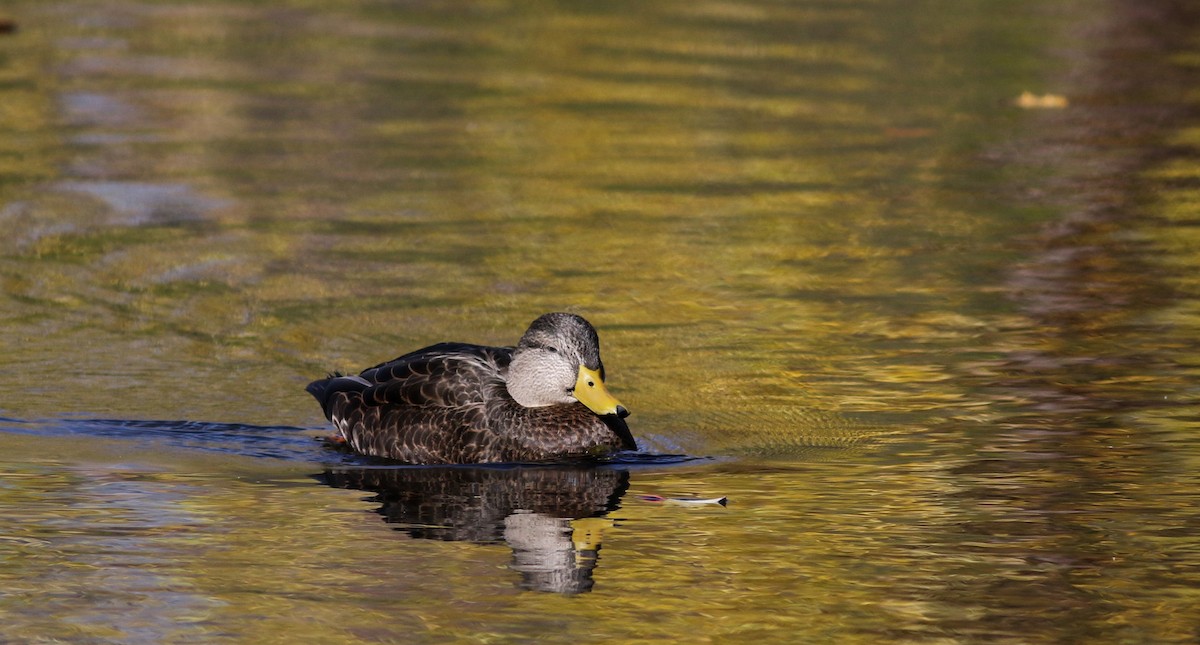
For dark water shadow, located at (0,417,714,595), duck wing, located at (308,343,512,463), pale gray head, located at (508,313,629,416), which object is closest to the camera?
dark water shadow, located at (0,417,714,595)

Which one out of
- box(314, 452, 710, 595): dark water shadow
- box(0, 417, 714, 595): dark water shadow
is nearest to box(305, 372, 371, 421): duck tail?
box(0, 417, 714, 595): dark water shadow

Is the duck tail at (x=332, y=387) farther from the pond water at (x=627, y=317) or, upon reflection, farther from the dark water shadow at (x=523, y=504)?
the dark water shadow at (x=523, y=504)

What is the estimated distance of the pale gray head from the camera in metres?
9.46

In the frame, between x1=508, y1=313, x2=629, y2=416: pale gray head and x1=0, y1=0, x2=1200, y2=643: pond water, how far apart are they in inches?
13.9

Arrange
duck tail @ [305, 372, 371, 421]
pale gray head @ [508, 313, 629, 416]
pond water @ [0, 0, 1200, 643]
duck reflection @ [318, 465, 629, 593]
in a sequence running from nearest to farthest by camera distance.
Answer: pond water @ [0, 0, 1200, 643], duck reflection @ [318, 465, 629, 593], pale gray head @ [508, 313, 629, 416], duck tail @ [305, 372, 371, 421]

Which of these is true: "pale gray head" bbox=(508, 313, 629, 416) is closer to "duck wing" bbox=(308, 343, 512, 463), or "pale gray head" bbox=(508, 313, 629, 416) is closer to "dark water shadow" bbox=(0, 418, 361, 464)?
"duck wing" bbox=(308, 343, 512, 463)

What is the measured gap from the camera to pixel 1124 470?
8.98 metres

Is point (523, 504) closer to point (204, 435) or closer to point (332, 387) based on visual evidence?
point (332, 387)

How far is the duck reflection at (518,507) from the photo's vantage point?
7.75 meters

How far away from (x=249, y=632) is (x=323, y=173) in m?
9.16

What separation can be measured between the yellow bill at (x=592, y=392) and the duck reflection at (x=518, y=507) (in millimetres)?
299

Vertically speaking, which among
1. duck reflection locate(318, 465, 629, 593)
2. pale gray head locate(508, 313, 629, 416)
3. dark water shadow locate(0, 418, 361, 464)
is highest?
pale gray head locate(508, 313, 629, 416)

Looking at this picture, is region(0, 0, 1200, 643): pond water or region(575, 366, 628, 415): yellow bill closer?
region(0, 0, 1200, 643): pond water

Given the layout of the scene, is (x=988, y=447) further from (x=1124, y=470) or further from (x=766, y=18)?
(x=766, y=18)
